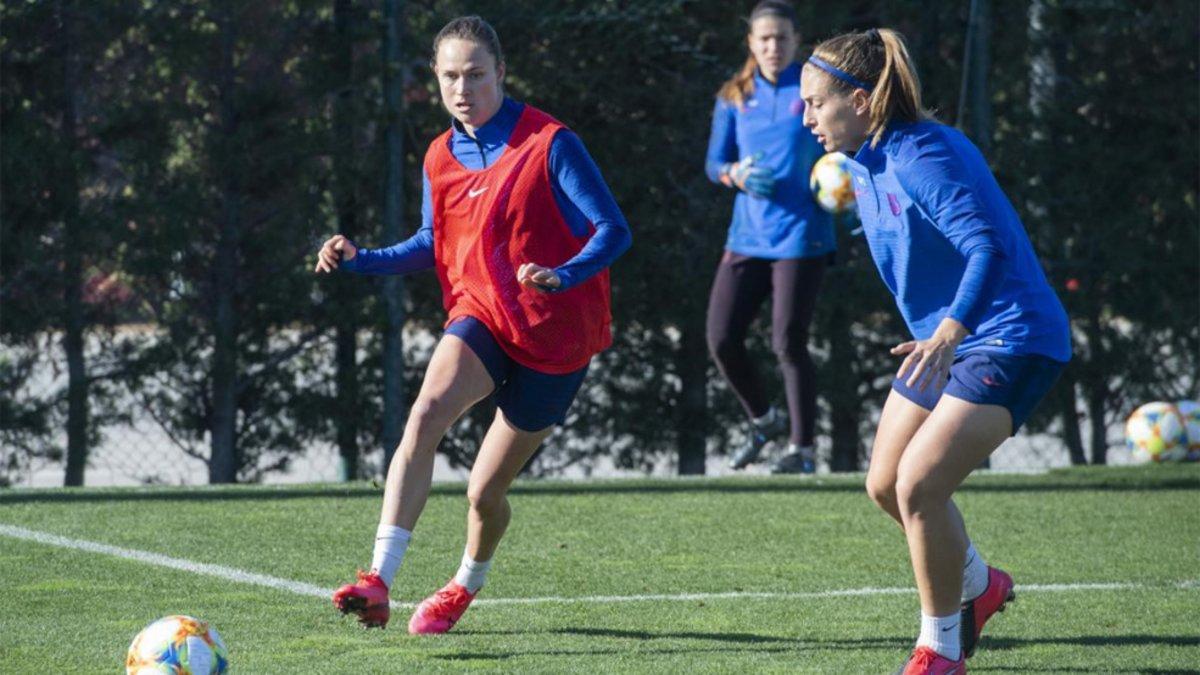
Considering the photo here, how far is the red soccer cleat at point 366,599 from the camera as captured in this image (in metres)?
4.98

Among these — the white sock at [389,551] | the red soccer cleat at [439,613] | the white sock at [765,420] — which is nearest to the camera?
the white sock at [389,551]

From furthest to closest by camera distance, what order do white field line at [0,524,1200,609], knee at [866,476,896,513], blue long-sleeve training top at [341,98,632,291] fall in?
white field line at [0,524,1200,609] < blue long-sleeve training top at [341,98,632,291] < knee at [866,476,896,513]

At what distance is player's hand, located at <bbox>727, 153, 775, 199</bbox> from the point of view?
8.52m

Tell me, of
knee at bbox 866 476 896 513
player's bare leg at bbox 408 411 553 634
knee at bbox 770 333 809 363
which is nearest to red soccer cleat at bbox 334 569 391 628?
player's bare leg at bbox 408 411 553 634

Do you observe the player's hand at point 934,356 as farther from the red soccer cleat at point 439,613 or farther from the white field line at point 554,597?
the white field line at point 554,597

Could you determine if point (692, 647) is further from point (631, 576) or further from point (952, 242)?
point (952, 242)

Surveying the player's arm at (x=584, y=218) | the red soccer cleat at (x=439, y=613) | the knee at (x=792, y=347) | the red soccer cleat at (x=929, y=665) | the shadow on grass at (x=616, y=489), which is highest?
the player's arm at (x=584, y=218)

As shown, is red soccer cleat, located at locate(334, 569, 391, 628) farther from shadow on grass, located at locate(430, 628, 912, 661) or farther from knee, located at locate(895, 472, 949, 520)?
knee, located at locate(895, 472, 949, 520)

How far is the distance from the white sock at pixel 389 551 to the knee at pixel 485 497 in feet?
1.14

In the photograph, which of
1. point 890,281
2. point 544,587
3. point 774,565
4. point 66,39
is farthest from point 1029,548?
point 66,39

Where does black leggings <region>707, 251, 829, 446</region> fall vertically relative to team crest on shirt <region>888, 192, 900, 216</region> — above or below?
below

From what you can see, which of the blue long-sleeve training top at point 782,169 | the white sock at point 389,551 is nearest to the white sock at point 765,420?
the blue long-sleeve training top at point 782,169

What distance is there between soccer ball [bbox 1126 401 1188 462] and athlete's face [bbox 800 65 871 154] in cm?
579

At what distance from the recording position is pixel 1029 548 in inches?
280
